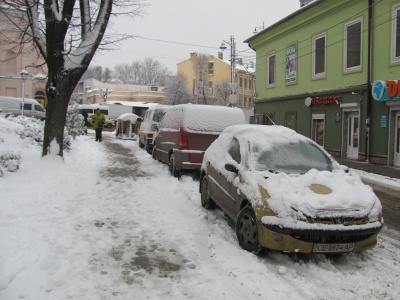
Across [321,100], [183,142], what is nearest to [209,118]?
[183,142]

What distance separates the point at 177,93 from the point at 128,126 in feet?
142

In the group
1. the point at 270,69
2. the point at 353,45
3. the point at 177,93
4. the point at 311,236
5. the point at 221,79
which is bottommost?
the point at 311,236

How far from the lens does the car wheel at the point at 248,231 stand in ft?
15.3

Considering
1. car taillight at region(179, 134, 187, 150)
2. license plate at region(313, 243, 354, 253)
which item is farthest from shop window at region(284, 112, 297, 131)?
license plate at region(313, 243, 354, 253)

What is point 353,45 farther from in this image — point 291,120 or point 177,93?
point 177,93

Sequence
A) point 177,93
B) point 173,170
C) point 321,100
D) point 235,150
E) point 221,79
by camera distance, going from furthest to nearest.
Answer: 1. point 221,79
2. point 177,93
3. point 321,100
4. point 173,170
5. point 235,150

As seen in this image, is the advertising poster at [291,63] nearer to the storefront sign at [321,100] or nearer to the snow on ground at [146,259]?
the storefront sign at [321,100]

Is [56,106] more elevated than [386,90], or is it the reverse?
[386,90]

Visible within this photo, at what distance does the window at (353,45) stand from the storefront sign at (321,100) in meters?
1.51

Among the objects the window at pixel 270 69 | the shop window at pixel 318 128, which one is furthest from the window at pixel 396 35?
the window at pixel 270 69

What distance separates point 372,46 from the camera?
1548 centimetres

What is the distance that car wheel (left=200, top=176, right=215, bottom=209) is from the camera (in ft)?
22.6

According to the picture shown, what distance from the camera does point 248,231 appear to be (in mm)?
4848

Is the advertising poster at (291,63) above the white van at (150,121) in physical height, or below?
above
